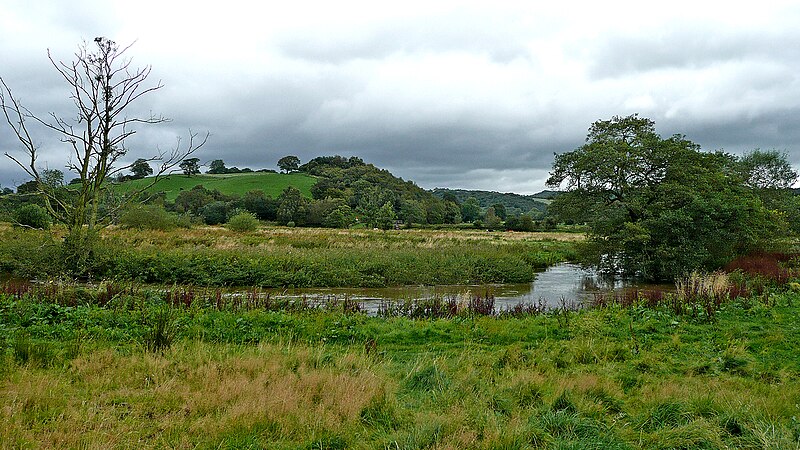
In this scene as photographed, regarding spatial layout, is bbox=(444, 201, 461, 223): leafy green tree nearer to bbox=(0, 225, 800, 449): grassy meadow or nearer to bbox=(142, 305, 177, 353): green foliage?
bbox=(0, 225, 800, 449): grassy meadow

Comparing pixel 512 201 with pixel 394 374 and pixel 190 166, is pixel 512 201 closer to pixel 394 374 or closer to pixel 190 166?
pixel 190 166

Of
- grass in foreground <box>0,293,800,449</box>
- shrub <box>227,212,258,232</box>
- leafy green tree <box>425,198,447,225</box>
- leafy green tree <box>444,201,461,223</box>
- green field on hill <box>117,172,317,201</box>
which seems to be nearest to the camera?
grass in foreground <box>0,293,800,449</box>

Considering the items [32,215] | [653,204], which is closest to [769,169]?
[653,204]

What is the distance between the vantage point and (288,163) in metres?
145

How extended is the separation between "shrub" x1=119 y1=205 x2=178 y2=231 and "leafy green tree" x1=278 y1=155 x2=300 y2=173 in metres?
102

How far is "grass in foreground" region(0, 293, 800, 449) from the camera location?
16.3 ft

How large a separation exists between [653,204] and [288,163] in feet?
426

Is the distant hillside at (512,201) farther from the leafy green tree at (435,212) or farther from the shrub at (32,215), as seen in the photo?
the shrub at (32,215)

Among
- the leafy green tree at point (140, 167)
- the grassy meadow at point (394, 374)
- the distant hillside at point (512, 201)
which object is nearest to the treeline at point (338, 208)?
the leafy green tree at point (140, 167)

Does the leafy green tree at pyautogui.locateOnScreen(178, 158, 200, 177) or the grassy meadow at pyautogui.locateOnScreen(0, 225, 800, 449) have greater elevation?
the leafy green tree at pyautogui.locateOnScreen(178, 158, 200, 177)

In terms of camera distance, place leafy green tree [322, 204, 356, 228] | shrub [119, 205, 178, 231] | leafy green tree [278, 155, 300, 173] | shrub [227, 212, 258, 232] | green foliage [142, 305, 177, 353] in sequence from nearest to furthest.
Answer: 1. green foliage [142, 305, 177, 353]
2. shrub [119, 205, 178, 231]
3. shrub [227, 212, 258, 232]
4. leafy green tree [322, 204, 356, 228]
5. leafy green tree [278, 155, 300, 173]

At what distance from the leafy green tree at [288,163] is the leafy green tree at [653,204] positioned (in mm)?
124500

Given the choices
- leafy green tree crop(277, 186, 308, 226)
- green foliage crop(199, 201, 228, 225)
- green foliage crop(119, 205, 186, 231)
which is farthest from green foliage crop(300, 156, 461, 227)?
green foliage crop(119, 205, 186, 231)

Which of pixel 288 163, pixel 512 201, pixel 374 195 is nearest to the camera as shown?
pixel 374 195
